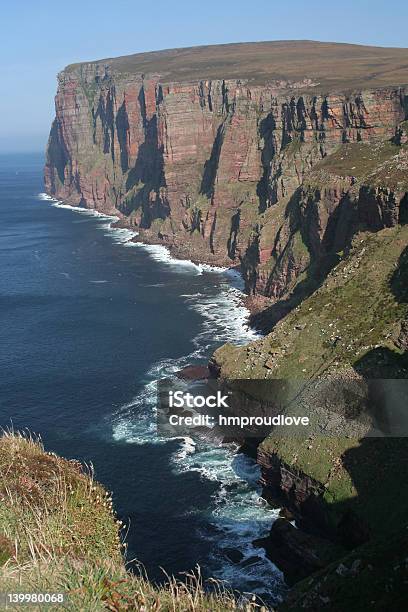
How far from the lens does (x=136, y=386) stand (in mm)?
98062

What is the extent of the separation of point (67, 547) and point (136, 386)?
6802cm

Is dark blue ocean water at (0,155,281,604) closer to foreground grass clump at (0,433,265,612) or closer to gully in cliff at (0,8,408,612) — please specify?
gully in cliff at (0,8,408,612)

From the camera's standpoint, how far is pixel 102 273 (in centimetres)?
17162

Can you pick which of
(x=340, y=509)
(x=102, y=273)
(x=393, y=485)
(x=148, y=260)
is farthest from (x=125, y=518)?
(x=148, y=260)

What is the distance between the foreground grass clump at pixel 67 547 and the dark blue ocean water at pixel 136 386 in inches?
887

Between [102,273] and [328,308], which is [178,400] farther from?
[102,273]

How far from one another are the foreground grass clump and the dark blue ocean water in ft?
73.9

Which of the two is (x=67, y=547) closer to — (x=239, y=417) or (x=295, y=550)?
(x=295, y=550)

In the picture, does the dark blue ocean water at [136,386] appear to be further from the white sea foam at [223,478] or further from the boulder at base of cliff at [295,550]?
the boulder at base of cliff at [295,550]

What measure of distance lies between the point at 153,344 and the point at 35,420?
108 feet

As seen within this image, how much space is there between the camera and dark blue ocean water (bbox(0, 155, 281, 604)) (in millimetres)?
63969

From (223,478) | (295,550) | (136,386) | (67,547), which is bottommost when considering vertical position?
(295,550)

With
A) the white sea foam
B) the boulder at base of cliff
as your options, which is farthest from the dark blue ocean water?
the boulder at base of cliff

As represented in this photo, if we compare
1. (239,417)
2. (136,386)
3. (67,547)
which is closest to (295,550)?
(239,417)
